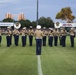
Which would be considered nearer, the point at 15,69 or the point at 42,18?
the point at 15,69

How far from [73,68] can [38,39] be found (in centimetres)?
830

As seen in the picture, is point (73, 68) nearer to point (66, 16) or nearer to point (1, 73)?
point (1, 73)

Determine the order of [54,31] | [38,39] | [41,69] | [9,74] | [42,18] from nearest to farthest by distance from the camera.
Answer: [9,74], [41,69], [38,39], [54,31], [42,18]

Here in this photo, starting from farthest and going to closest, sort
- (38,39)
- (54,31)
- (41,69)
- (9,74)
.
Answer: (54,31)
(38,39)
(41,69)
(9,74)

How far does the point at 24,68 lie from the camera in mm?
16156

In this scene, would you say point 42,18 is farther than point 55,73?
Yes

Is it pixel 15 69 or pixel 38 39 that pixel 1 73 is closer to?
pixel 15 69

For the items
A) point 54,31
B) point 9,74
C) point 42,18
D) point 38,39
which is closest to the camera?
point 9,74

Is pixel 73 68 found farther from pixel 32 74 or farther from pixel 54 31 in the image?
pixel 54 31

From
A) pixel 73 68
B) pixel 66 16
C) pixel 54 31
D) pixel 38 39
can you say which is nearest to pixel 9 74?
pixel 73 68

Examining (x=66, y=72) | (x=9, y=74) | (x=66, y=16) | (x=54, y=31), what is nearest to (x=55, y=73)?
(x=66, y=72)

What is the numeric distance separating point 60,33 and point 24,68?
2133cm

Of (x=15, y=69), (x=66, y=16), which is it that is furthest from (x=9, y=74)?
(x=66, y=16)

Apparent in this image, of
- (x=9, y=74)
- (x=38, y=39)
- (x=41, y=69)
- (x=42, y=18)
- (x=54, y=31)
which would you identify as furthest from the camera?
(x=42, y=18)
